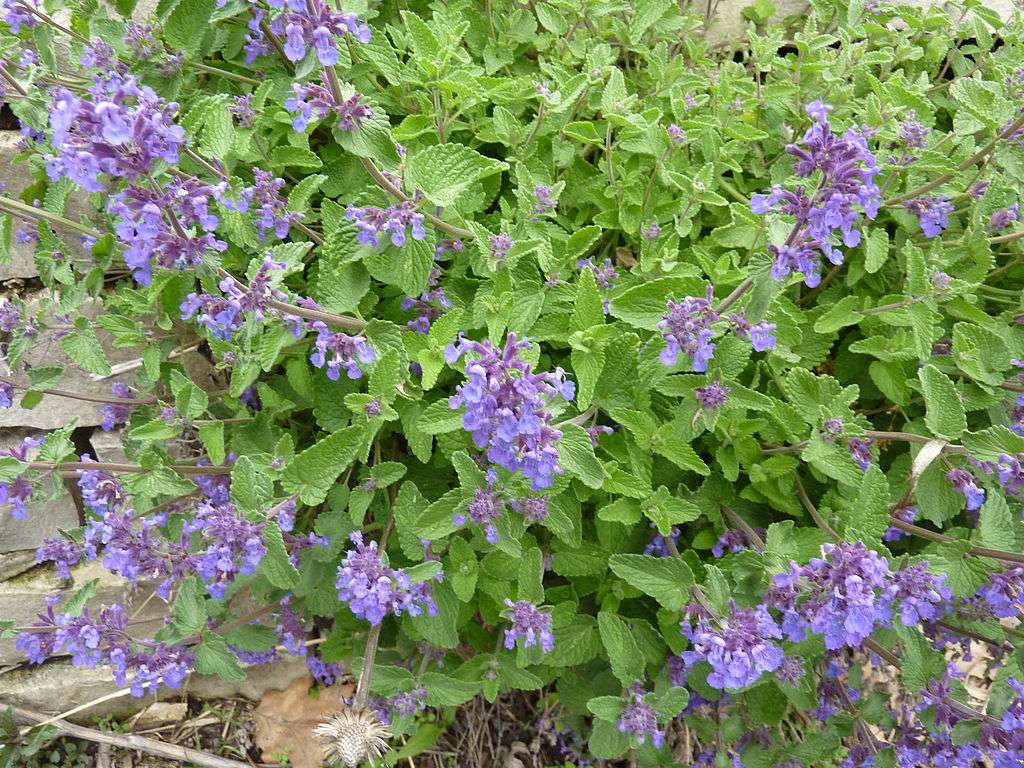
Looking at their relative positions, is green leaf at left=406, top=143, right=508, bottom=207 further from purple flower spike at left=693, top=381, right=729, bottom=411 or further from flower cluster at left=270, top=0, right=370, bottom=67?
purple flower spike at left=693, top=381, right=729, bottom=411

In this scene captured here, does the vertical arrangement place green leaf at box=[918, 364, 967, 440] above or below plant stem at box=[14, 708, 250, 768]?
above

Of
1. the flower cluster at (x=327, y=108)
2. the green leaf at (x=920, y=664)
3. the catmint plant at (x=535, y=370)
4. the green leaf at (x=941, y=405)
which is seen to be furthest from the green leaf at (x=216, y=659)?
the green leaf at (x=941, y=405)

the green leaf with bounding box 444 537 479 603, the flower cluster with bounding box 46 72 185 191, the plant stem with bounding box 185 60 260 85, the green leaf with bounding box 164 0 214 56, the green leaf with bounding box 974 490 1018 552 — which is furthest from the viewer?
the plant stem with bounding box 185 60 260 85

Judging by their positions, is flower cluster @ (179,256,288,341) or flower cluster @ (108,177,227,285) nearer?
flower cluster @ (108,177,227,285)

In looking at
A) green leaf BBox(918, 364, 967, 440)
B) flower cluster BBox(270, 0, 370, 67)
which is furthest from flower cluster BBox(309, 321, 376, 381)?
green leaf BBox(918, 364, 967, 440)

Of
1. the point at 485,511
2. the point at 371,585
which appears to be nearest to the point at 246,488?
the point at 371,585

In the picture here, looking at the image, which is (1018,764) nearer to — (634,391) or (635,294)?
(634,391)

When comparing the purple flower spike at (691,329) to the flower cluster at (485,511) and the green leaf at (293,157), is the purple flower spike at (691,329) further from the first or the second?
the green leaf at (293,157)

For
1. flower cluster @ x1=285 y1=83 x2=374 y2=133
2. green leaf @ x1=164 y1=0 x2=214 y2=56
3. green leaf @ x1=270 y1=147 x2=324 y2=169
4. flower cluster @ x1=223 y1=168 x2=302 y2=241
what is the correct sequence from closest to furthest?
1. flower cluster @ x1=285 y1=83 x2=374 y2=133
2. flower cluster @ x1=223 y1=168 x2=302 y2=241
3. green leaf @ x1=164 y1=0 x2=214 y2=56
4. green leaf @ x1=270 y1=147 x2=324 y2=169
